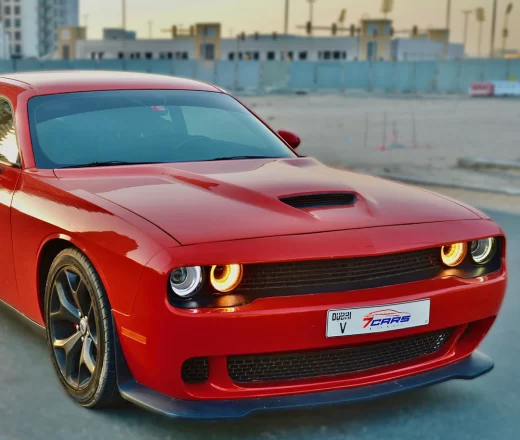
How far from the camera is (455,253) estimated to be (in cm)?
386

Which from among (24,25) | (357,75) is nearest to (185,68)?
(357,75)

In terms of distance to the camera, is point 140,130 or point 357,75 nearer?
point 140,130

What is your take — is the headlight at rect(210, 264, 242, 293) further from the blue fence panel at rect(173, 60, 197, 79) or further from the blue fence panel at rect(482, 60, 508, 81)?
the blue fence panel at rect(482, 60, 508, 81)

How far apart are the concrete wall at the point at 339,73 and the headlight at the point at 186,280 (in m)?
66.4

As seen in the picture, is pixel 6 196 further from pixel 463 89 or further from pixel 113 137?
pixel 463 89

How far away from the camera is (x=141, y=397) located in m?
3.45

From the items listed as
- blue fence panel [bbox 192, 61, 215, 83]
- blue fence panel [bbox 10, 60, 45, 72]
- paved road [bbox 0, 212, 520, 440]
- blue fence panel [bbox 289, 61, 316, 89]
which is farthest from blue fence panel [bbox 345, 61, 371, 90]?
paved road [bbox 0, 212, 520, 440]

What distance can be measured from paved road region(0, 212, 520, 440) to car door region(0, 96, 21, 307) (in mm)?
400

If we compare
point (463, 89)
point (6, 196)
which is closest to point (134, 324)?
→ point (6, 196)

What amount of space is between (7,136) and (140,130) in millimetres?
711

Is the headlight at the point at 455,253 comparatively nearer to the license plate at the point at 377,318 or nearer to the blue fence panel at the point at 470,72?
the license plate at the point at 377,318

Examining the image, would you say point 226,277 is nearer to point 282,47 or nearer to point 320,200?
point 320,200

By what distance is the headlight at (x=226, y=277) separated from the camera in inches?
134

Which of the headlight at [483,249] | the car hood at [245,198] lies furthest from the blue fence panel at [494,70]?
the headlight at [483,249]
